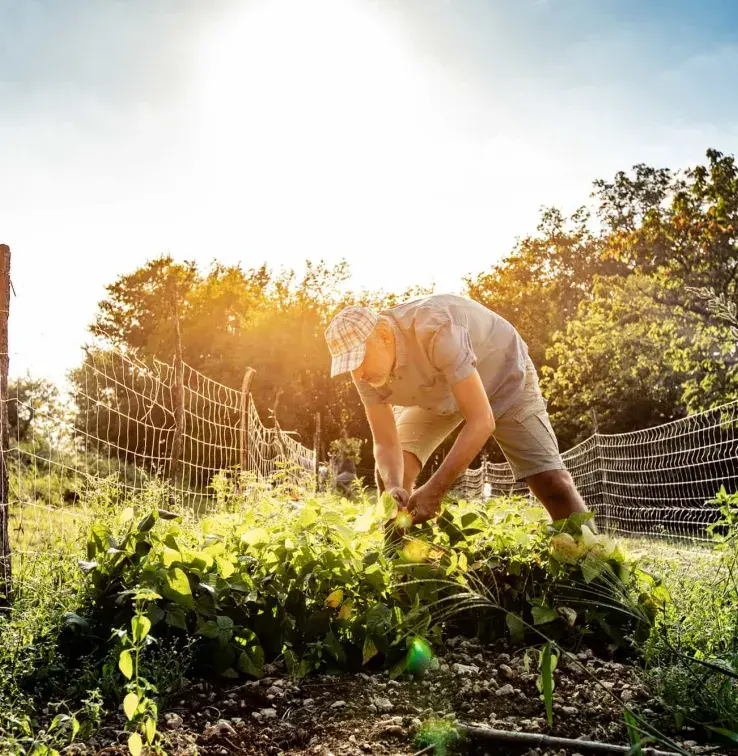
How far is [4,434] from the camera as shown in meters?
3.09

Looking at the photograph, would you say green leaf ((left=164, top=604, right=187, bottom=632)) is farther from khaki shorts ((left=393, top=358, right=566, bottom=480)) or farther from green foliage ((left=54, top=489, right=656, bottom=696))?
khaki shorts ((left=393, top=358, right=566, bottom=480))

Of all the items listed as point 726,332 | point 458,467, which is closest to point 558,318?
point 726,332

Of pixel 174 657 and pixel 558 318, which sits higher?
pixel 558 318

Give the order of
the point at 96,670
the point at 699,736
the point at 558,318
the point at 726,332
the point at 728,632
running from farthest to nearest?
1. the point at 558,318
2. the point at 726,332
3. the point at 96,670
4. the point at 728,632
5. the point at 699,736

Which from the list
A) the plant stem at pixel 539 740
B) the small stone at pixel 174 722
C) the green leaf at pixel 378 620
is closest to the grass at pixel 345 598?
the green leaf at pixel 378 620

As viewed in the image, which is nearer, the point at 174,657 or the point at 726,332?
the point at 174,657

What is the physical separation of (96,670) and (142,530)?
46 centimetres

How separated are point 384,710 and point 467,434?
1.13 m

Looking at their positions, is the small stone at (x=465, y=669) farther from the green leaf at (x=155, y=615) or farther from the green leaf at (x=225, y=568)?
the green leaf at (x=155, y=615)

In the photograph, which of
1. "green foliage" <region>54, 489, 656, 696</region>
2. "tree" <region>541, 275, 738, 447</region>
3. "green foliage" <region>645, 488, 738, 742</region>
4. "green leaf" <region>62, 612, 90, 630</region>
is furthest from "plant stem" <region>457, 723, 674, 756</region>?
"tree" <region>541, 275, 738, 447</region>

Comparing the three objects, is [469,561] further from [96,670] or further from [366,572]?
[96,670]

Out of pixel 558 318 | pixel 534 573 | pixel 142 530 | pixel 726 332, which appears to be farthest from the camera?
pixel 558 318

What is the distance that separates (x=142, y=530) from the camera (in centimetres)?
257

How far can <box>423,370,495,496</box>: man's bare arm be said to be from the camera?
9.54ft
